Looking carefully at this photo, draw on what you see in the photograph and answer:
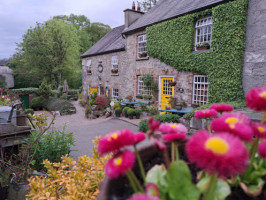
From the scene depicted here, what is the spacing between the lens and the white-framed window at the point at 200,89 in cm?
922

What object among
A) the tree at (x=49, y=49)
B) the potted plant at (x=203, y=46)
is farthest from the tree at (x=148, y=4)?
Answer: the potted plant at (x=203, y=46)

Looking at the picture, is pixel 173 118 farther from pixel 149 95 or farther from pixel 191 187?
pixel 191 187

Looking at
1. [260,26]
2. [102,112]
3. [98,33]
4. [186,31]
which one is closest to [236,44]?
[260,26]

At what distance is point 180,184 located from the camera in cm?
76

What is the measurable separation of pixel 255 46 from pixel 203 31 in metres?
2.68

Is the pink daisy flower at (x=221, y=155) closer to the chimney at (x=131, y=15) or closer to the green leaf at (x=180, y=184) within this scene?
the green leaf at (x=180, y=184)

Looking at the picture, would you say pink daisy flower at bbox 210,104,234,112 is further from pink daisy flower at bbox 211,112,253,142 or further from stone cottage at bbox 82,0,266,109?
stone cottage at bbox 82,0,266,109

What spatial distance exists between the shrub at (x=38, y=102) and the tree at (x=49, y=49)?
23.0 feet

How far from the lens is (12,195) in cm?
294

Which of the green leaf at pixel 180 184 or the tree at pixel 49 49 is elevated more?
the tree at pixel 49 49

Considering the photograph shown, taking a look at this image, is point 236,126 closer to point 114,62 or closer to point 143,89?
point 143,89

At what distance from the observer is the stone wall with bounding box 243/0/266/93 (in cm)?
714

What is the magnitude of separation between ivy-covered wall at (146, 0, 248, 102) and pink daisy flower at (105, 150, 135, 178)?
332 inches

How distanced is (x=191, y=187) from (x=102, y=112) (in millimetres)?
14373
